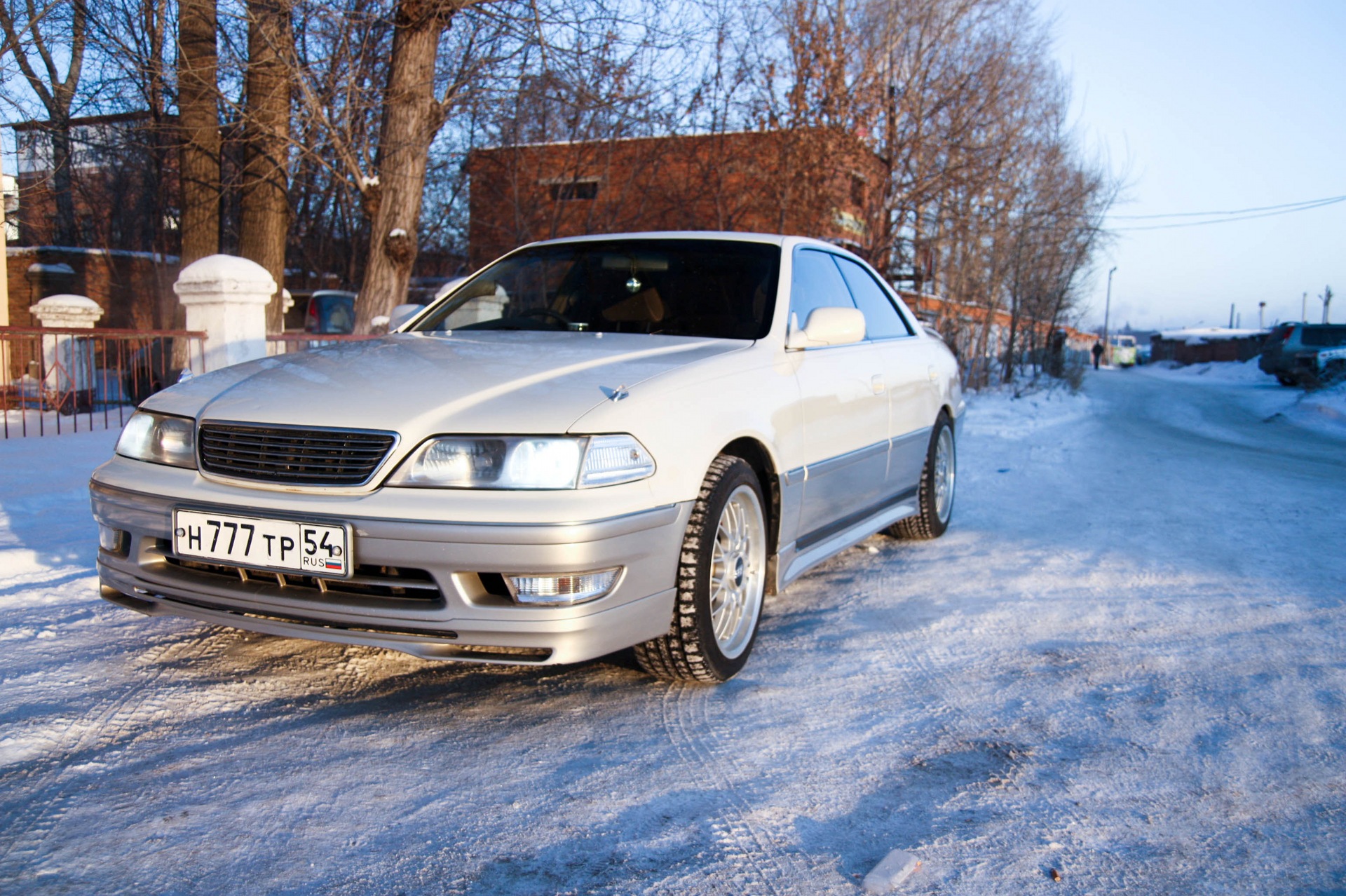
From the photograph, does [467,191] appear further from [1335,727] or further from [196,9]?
[1335,727]

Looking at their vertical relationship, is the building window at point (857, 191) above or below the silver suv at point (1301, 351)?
above

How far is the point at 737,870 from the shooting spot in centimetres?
205

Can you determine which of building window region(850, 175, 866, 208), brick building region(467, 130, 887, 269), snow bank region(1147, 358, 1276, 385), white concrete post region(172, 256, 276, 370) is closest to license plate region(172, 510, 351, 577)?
white concrete post region(172, 256, 276, 370)

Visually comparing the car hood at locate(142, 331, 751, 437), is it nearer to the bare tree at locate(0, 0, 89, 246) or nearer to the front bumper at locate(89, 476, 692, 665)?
the front bumper at locate(89, 476, 692, 665)

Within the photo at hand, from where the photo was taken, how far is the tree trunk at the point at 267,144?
31.8 feet

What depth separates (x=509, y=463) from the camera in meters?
2.64

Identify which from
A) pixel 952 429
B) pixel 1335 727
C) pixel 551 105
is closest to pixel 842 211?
pixel 551 105

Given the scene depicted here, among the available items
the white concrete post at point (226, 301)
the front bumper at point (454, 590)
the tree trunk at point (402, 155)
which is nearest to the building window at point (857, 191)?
the tree trunk at point (402, 155)

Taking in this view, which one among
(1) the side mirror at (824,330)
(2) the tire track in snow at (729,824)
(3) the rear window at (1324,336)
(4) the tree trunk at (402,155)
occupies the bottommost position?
(2) the tire track in snow at (729,824)

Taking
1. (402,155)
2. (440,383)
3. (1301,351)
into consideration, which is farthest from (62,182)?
(1301,351)

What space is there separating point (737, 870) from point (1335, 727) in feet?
6.53

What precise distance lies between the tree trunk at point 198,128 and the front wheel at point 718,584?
9.19 metres

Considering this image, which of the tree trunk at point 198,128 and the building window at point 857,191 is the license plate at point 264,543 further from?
the building window at point 857,191

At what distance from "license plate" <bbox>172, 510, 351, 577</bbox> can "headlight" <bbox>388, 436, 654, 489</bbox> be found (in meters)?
0.24
